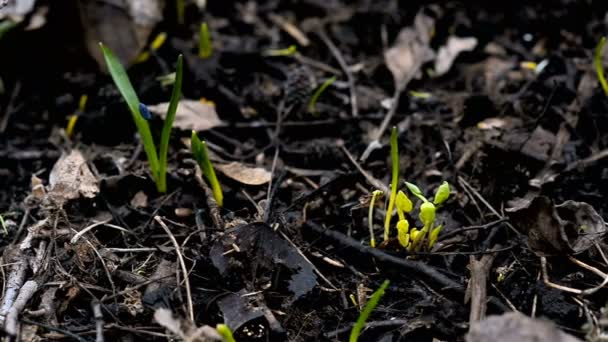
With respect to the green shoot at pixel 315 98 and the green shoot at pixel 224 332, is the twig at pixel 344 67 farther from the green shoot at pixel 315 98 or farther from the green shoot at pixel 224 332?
the green shoot at pixel 224 332

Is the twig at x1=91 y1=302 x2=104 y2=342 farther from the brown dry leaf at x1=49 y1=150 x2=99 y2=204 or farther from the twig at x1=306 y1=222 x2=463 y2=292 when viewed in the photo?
the twig at x1=306 y1=222 x2=463 y2=292

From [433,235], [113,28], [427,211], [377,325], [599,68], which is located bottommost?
[377,325]

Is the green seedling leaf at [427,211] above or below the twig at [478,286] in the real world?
above

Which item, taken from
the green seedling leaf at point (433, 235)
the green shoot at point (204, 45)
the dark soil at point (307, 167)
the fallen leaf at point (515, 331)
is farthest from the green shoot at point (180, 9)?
the fallen leaf at point (515, 331)

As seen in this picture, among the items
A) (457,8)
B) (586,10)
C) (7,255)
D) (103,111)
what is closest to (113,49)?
(103,111)

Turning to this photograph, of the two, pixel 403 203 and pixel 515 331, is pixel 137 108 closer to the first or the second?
pixel 403 203

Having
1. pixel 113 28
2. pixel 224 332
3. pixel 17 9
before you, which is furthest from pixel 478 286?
pixel 17 9

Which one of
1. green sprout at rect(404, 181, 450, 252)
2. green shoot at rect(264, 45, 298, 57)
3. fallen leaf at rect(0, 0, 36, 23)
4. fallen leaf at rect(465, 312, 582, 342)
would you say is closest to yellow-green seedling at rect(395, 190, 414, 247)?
green sprout at rect(404, 181, 450, 252)
